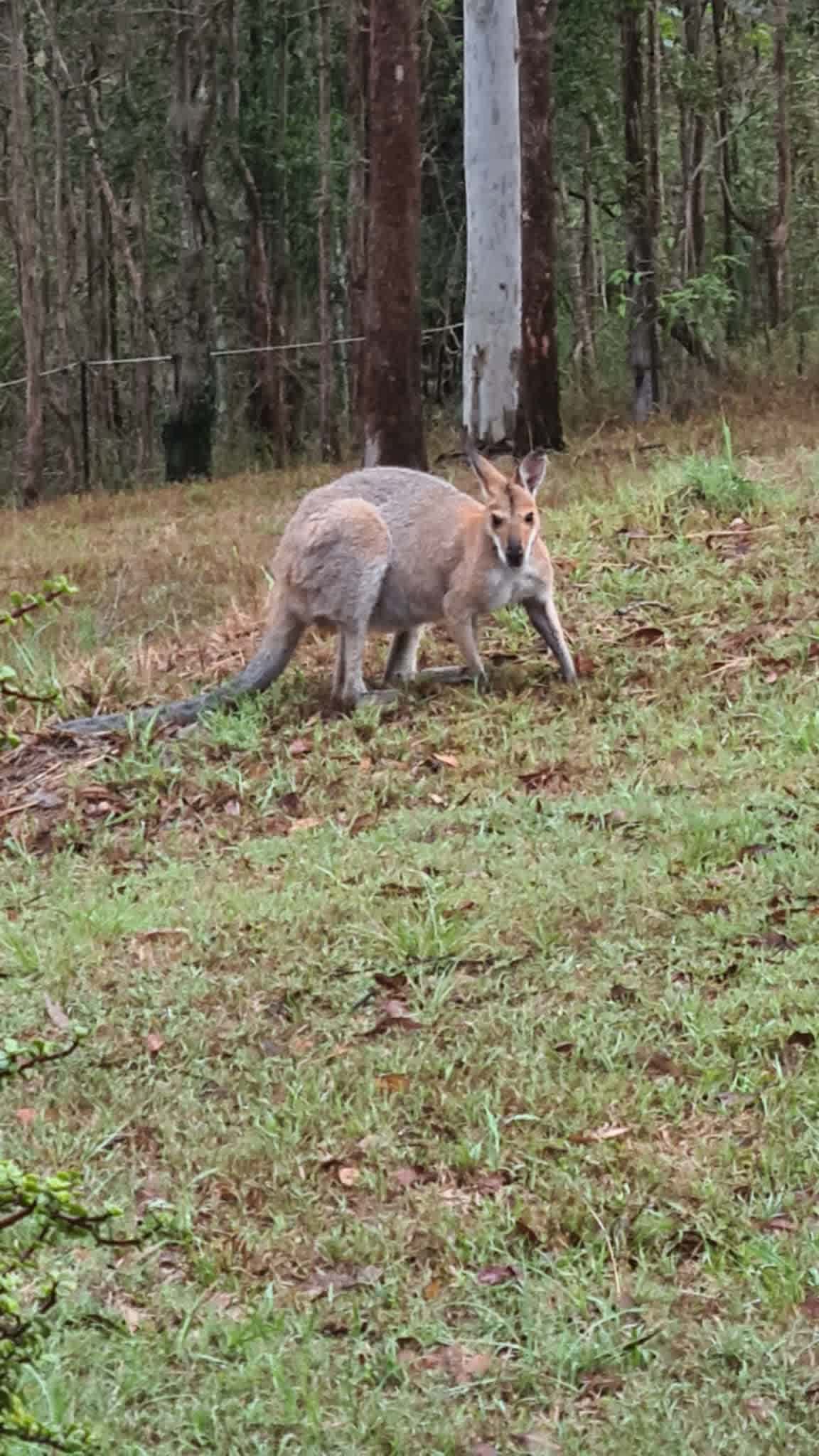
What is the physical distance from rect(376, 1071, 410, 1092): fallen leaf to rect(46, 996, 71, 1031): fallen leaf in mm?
1083

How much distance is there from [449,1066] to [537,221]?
11.5 m

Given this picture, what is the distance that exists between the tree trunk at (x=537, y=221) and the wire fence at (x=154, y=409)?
126 inches

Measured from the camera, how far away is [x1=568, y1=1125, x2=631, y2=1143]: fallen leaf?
4.38m

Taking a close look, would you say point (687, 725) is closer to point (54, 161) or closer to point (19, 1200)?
point (19, 1200)

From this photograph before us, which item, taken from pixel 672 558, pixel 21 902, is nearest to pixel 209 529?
pixel 672 558

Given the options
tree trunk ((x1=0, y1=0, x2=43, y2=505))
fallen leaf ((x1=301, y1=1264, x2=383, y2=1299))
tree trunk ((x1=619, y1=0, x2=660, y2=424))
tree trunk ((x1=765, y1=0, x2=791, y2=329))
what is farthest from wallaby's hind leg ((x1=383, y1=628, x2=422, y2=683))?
tree trunk ((x1=765, y1=0, x2=791, y2=329))

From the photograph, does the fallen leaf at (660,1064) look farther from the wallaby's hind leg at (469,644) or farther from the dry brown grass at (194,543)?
the dry brown grass at (194,543)

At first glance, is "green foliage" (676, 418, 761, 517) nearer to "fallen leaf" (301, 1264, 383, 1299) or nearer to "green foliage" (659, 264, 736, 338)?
"green foliage" (659, 264, 736, 338)

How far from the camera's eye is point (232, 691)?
834 cm

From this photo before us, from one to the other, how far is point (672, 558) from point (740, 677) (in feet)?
5.76

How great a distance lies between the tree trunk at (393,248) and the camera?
40.9 ft

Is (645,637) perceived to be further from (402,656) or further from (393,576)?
(393,576)

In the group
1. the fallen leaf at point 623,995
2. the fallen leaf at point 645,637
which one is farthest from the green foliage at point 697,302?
the fallen leaf at point 623,995

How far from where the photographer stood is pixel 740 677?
790 centimetres
